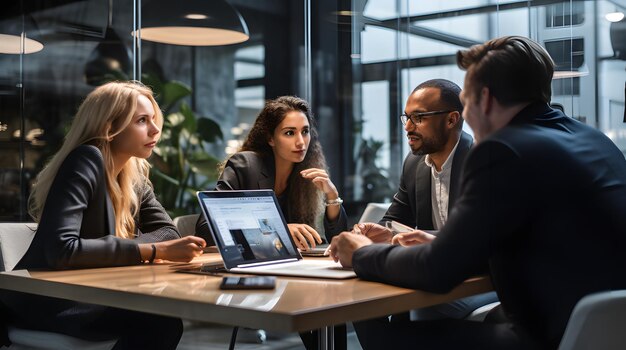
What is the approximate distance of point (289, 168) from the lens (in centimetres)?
360

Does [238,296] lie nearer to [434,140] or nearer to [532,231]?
[532,231]

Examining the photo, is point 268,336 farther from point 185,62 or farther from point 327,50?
point 185,62

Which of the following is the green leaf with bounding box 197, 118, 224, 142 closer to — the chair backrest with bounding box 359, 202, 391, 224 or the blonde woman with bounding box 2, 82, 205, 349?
the chair backrest with bounding box 359, 202, 391, 224

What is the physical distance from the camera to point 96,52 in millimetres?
5762

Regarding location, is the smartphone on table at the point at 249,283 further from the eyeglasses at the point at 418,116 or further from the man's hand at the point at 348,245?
the eyeglasses at the point at 418,116

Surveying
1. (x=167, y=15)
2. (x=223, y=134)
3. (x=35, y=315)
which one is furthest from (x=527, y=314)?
(x=223, y=134)

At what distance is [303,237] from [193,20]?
230cm

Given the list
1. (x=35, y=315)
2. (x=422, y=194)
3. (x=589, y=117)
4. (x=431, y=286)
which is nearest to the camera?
(x=431, y=286)

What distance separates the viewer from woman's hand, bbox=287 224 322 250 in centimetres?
268

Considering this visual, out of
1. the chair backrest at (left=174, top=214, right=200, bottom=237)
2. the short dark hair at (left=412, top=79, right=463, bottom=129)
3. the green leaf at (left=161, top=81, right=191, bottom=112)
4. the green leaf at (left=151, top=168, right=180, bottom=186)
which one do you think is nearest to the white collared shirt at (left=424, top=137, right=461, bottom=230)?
the short dark hair at (left=412, top=79, right=463, bottom=129)

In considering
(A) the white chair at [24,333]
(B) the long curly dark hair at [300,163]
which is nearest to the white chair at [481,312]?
(A) the white chair at [24,333]

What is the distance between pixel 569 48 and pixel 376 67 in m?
2.19

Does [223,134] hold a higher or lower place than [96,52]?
lower

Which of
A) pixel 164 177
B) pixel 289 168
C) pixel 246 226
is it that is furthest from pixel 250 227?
pixel 164 177
